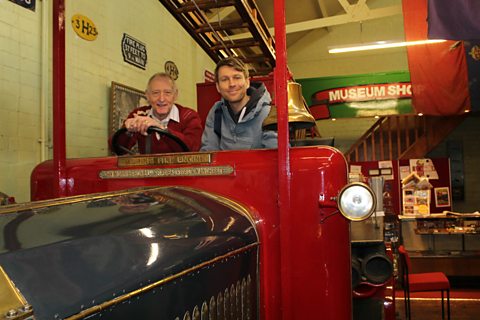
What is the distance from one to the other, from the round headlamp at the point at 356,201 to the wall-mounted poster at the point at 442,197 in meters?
8.34

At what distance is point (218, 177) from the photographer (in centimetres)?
183

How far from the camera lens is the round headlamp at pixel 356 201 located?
152 cm

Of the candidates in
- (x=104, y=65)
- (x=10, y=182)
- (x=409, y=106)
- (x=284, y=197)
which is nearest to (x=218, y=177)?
(x=284, y=197)

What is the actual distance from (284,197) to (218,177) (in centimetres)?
31

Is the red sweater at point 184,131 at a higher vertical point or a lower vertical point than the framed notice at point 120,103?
lower

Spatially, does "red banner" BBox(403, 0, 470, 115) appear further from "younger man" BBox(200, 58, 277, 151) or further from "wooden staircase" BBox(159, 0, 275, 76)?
"younger man" BBox(200, 58, 277, 151)

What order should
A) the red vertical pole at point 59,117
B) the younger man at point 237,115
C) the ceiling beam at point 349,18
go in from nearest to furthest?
the red vertical pole at point 59,117
the younger man at point 237,115
the ceiling beam at point 349,18

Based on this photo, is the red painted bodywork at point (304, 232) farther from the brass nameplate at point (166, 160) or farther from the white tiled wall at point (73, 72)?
the white tiled wall at point (73, 72)

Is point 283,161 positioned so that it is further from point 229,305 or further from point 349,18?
point 349,18

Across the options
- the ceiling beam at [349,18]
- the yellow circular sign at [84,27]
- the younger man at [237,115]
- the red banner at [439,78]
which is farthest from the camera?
the ceiling beam at [349,18]

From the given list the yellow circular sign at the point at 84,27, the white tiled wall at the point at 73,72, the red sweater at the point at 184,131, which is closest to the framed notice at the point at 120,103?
the white tiled wall at the point at 73,72

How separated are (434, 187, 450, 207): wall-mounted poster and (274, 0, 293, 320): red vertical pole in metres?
8.32

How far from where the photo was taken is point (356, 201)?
1.54 metres

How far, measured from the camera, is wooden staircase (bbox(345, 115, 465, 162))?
929 centimetres
